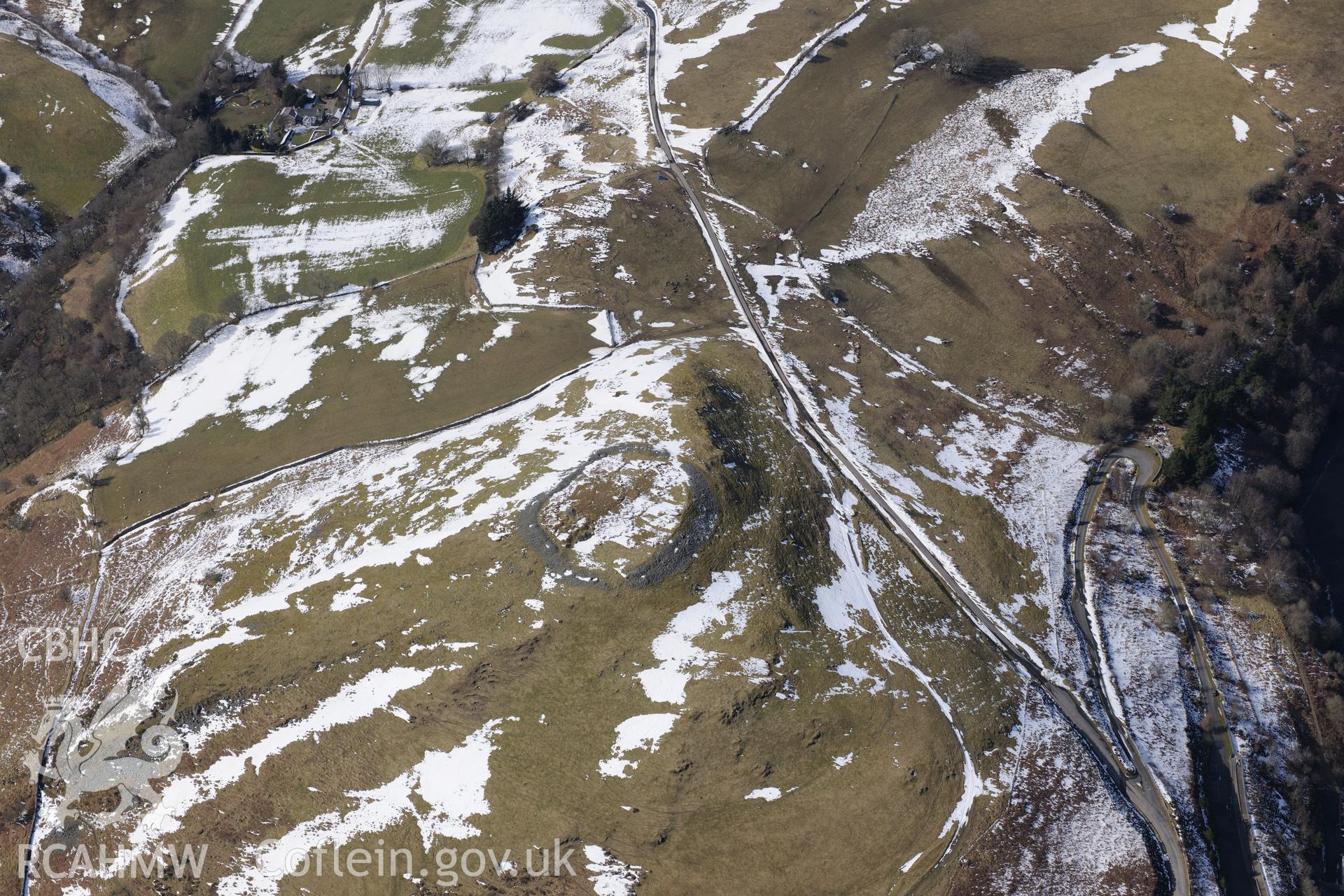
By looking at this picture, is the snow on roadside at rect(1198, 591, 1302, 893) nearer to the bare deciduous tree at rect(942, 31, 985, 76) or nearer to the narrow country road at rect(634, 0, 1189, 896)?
the narrow country road at rect(634, 0, 1189, 896)

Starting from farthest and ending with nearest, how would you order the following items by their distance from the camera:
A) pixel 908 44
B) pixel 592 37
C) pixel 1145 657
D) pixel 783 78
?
1. pixel 592 37
2. pixel 783 78
3. pixel 908 44
4. pixel 1145 657

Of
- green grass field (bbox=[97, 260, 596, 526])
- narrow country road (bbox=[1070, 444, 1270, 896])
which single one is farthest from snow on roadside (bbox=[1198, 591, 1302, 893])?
green grass field (bbox=[97, 260, 596, 526])

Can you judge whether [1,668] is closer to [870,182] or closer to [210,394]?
[210,394]

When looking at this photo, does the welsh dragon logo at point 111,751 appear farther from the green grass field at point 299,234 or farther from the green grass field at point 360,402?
the green grass field at point 299,234

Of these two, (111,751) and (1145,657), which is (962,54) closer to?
(1145,657)

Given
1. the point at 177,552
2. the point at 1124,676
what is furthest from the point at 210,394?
the point at 1124,676

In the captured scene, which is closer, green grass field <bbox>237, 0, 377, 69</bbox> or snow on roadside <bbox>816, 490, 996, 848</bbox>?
snow on roadside <bbox>816, 490, 996, 848</bbox>

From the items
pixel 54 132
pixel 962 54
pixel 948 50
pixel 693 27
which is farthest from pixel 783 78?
pixel 54 132
